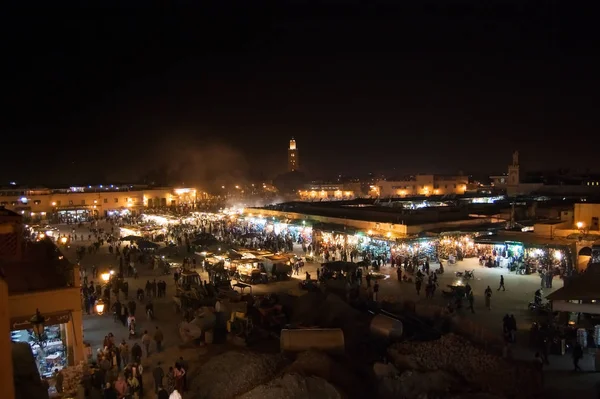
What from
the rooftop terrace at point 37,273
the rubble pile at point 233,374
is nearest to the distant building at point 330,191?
the rooftop terrace at point 37,273

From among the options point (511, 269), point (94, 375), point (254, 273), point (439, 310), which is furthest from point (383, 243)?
point (94, 375)

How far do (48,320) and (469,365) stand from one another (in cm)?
975

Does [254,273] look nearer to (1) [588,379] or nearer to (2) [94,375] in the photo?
(2) [94,375]

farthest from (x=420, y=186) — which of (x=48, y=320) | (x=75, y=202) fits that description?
(x=48, y=320)

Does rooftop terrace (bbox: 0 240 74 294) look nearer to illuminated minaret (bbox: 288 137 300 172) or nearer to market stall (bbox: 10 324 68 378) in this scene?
market stall (bbox: 10 324 68 378)

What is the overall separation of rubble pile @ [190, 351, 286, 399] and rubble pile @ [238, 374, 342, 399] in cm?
58

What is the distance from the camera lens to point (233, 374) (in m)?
10.6

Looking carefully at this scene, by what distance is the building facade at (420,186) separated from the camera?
75500mm

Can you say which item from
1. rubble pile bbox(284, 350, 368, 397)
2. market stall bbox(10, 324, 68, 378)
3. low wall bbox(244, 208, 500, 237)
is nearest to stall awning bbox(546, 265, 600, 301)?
rubble pile bbox(284, 350, 368, 397)

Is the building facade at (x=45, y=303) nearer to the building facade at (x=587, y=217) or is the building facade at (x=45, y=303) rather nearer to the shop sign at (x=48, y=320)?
the shop sign at (x=48, y=320)

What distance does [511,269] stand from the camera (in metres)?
22.8

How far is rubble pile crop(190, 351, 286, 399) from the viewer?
33.9 ft

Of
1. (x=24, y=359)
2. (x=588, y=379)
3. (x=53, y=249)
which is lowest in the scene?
(x=588, y=379)

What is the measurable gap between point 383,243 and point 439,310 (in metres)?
11.3
